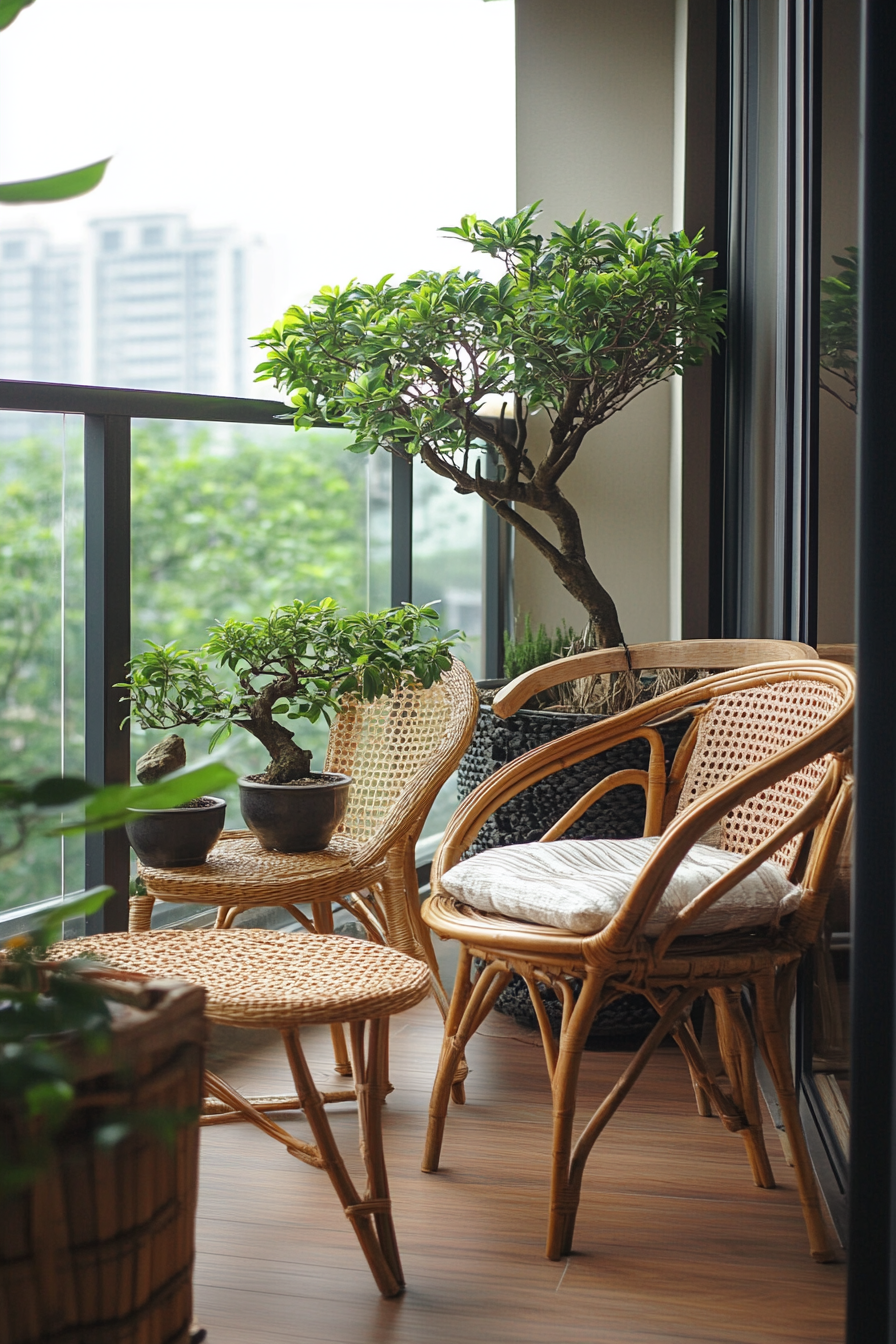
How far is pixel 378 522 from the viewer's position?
11.1ft

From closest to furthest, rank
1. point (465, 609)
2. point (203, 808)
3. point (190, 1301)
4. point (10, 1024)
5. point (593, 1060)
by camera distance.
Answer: point (10, 1024) < point (190, 1301) < point (203, 808) < point (593, 1060) < point (465, 609)

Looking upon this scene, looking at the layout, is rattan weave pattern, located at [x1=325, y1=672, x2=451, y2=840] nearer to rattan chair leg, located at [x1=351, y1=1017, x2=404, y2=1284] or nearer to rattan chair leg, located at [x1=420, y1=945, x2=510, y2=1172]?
rattan chair leg, located at [x1=420, y1=945, x2=510, y2=1172]

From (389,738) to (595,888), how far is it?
839 millimetres

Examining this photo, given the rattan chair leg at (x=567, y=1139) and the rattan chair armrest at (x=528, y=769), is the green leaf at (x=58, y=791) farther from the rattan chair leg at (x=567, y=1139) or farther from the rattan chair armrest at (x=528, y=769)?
the rattan chair armrest at (x=528, y=769)

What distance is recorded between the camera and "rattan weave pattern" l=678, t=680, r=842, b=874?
1.83 m

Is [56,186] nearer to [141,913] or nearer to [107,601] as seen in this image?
[141,913]

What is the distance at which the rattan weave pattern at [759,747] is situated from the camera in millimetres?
1833

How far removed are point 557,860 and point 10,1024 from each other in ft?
4.13

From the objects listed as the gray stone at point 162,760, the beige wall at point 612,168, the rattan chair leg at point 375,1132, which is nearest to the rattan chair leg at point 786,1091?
the rattan chair leg at point 375,1132

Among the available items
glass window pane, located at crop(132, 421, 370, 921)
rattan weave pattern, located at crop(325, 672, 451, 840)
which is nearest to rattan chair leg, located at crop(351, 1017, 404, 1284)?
rattan weave pattern, located at crop(325, 672, 451, 840)

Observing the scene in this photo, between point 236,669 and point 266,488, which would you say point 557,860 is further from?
point 266,488

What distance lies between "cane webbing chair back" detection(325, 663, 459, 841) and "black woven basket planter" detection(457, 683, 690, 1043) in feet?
0.64

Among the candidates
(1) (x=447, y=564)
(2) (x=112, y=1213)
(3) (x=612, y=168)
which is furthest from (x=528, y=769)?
(3) (x=612, y=168)

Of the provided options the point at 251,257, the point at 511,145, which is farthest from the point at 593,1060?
the point at 511,145
